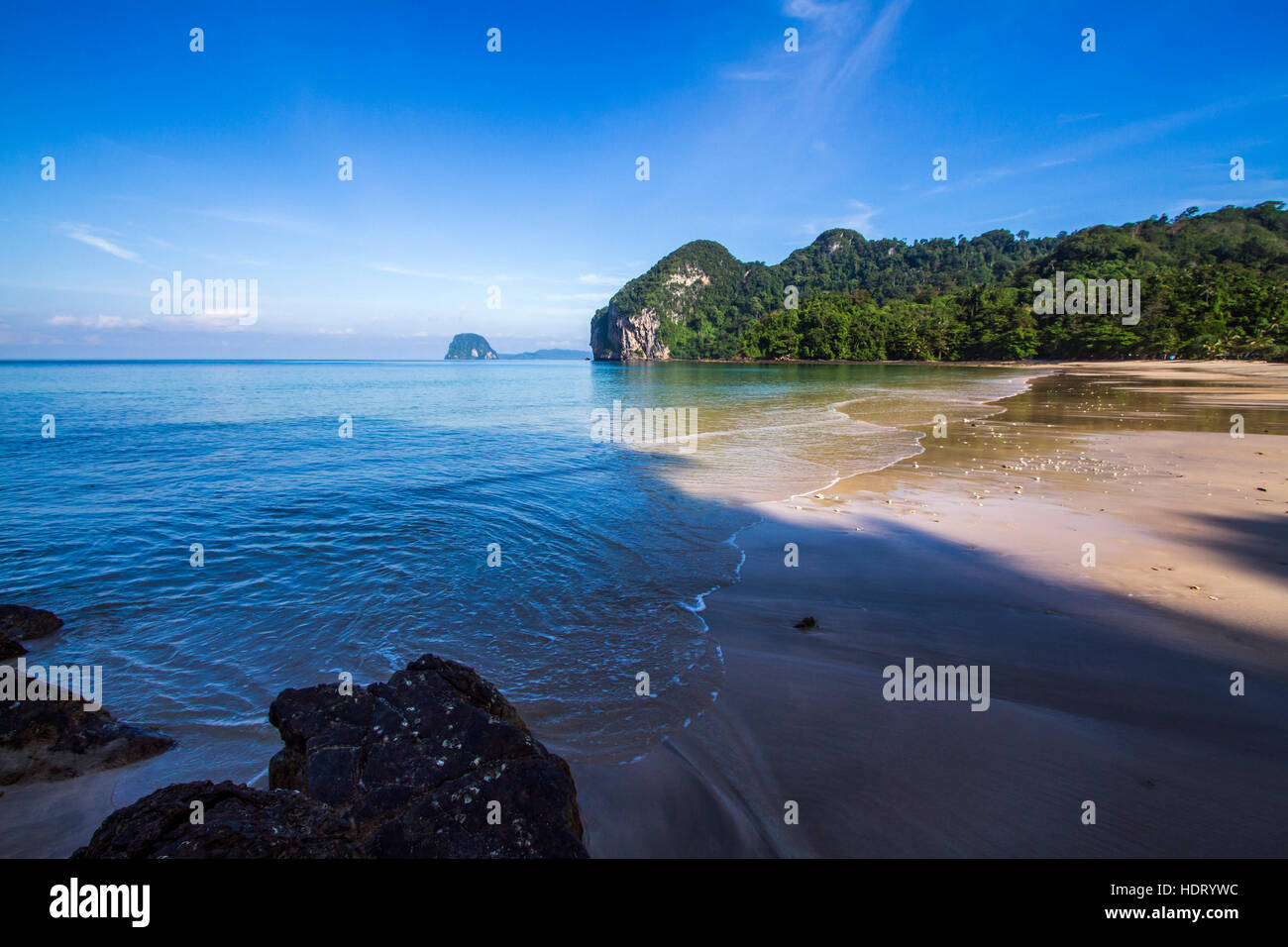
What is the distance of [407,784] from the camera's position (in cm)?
316

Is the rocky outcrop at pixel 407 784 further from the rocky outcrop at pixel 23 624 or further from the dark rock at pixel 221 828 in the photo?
the rocky outcrop at pixel 23 624

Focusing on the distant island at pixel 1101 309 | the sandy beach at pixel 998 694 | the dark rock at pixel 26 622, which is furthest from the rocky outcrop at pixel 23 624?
the distant island at pixel 1101 309

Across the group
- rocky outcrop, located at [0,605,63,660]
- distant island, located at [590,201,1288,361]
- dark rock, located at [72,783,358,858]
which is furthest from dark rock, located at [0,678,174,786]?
distant island, located at [590,201,1288,361]

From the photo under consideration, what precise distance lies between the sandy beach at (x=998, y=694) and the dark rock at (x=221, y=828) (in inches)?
63.0

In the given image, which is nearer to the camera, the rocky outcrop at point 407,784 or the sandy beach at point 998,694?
the rocky outcrop at point 407,784

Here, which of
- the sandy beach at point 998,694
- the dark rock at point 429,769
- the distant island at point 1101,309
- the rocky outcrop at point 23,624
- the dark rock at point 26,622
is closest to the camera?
the dark rock at point 429,769

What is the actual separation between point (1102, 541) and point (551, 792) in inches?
374

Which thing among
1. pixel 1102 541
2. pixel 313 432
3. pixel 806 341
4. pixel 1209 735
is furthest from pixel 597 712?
pixel 806 341

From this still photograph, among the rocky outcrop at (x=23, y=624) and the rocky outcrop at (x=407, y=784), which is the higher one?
the rocky outcrop at (x=407, y=784)

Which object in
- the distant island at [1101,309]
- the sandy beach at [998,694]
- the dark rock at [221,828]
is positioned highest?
the distant island at [1101,309]

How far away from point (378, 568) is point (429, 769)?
642cm

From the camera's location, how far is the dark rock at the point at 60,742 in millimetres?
4059

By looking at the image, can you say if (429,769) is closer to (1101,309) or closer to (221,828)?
(221,828)
